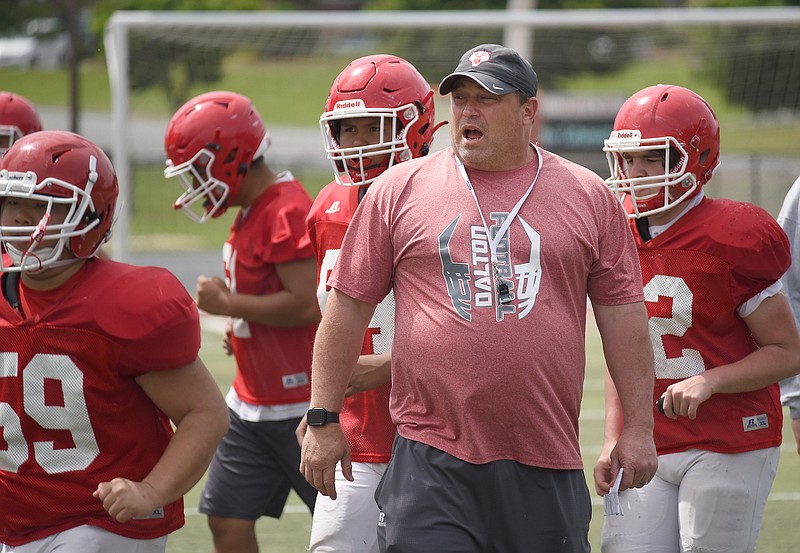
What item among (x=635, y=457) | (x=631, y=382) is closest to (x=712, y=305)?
(x=631, y=382)

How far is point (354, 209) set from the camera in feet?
13.1

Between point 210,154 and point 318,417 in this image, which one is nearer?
point 318,417

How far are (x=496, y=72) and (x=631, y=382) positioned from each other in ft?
2.86

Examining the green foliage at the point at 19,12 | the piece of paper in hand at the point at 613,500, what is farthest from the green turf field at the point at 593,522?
the green foliage at the point at 19,12

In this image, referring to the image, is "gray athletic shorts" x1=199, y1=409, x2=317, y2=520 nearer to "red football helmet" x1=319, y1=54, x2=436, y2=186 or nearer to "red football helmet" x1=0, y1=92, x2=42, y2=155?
"red football helmet" x1=319, y1=54, x2=436, y2=186

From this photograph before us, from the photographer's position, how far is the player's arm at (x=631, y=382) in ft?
10.6

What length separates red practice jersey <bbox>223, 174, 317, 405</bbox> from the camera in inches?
187

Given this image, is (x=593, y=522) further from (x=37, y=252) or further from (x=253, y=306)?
(x=37, y=252)

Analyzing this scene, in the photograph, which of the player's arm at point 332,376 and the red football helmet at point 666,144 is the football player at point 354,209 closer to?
the player's arm at point 332,376

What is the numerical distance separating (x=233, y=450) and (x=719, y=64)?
12.5 meters

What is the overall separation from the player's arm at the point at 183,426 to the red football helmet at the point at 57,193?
15.0 inches

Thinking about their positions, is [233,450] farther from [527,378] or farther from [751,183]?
[751,183]

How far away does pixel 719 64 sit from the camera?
16.0 meters

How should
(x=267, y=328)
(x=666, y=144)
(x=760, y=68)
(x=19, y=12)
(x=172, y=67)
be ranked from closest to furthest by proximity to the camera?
1. (x=666, y=144)
2. (x=267, y=328)
3. (x=172, y=67)
4. (x=760, y=68)
5. (x=19, y=12)
